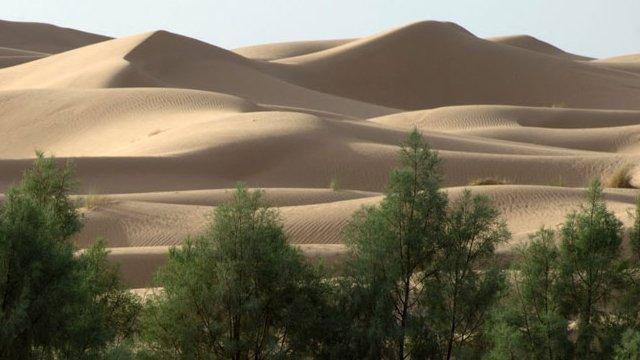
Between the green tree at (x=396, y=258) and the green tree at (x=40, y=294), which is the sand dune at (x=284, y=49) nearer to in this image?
the green tree at (x=396, y=258)

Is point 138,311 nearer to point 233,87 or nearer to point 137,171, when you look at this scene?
point 137,171

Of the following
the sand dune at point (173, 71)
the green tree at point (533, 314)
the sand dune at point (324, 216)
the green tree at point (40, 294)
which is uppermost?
the green tree at point (40, 294)

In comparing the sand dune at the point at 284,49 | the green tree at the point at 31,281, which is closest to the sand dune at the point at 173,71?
the sand dune at the point at 284,49

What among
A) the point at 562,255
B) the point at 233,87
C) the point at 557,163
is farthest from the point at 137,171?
the point at 233,87

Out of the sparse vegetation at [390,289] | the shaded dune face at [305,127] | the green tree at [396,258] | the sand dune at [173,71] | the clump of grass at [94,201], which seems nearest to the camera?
the sparse vegetation at [390,289]

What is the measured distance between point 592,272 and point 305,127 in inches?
895

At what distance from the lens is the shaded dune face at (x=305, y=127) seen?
80.9 ft

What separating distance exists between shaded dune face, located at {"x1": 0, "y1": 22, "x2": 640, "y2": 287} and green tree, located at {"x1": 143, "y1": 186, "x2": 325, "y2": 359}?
233 inches

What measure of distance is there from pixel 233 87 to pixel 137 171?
26795mm

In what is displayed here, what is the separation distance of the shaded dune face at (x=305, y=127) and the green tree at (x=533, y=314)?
570cm

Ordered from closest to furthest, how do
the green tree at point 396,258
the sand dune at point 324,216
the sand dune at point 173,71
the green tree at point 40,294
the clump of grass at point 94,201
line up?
1. the green tree at point 40,294
2. the green tree at point 396,258
3. the sand dune at point 324,216
4. the clump of grass at point 94,201
5. the sand dune at point 173,71

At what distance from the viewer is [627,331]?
12.3 metres

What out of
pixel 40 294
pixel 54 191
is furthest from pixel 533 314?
pixel 54 191

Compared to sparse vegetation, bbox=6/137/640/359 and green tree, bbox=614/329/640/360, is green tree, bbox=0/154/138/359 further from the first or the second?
green tree, bbox=614/329/640/360
